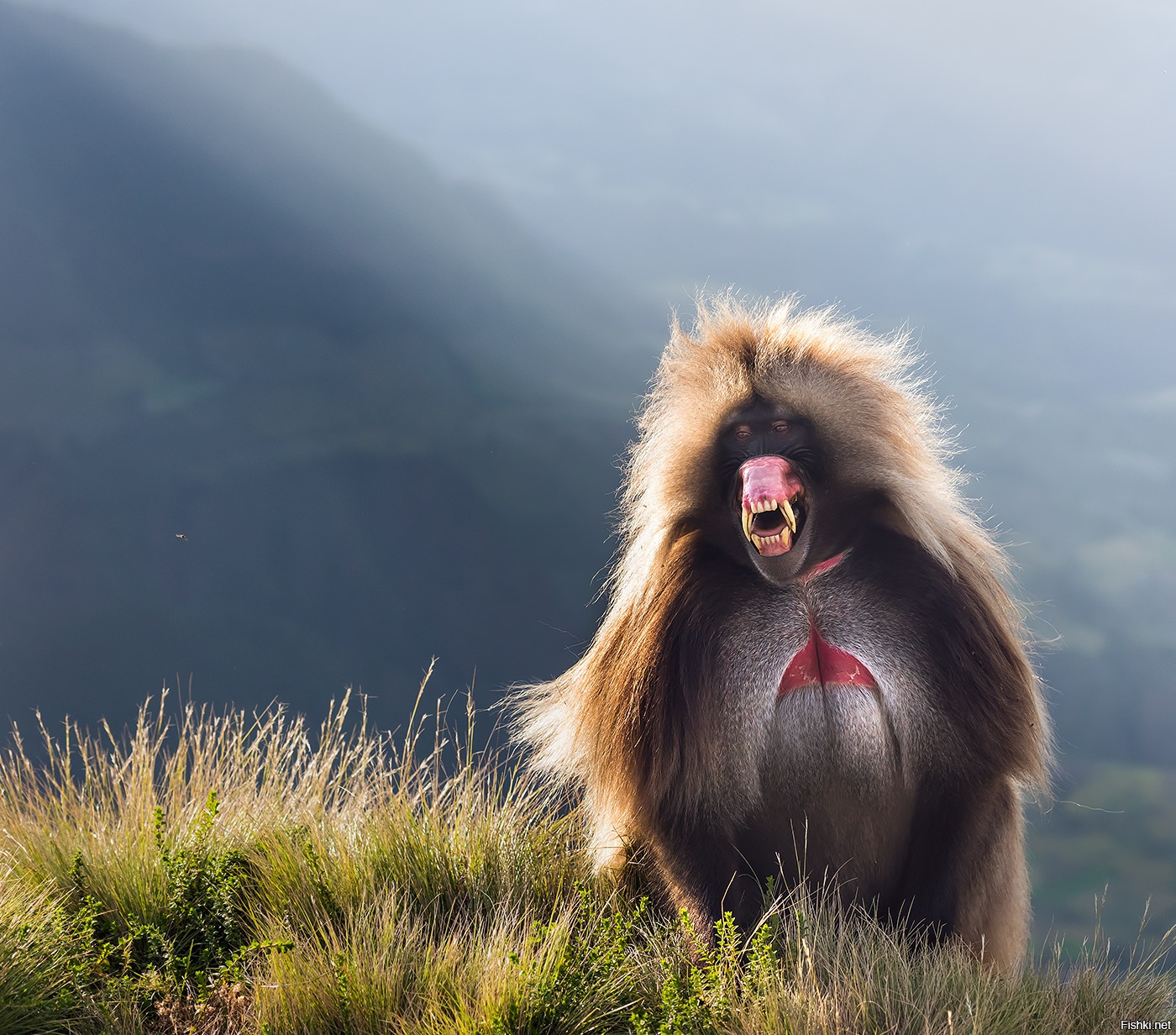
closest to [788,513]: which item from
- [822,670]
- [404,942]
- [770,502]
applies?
[770,502]

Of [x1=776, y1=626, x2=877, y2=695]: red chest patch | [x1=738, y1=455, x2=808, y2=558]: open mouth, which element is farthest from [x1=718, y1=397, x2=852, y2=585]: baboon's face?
[x1=776, y1=626, x2=877, y2=695]: red chest patch

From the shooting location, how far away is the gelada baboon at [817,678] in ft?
13.1

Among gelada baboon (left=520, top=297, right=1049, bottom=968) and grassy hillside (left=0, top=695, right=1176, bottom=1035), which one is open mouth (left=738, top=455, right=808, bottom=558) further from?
grassy hillside (left=0, top=695, right=1176, bottom=1035)

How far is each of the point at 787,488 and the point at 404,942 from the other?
2.23 m

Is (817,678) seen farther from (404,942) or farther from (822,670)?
(404,942)

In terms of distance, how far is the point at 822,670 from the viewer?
4059 millimetres

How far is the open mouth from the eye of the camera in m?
3.70

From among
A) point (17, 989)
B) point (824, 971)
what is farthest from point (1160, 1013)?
point (17, 989)

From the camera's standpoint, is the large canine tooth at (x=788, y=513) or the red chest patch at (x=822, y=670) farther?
the red chest patch at (x=822, y=670)

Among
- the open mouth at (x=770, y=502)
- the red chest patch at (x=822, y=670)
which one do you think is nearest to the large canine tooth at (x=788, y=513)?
the open mouth at (x=770, y=502)

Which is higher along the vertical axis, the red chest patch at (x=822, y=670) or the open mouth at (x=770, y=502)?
the open mouth at (x=770, y=502)

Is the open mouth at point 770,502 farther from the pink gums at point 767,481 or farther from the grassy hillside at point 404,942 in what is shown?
the grassy hillside at point 404,942

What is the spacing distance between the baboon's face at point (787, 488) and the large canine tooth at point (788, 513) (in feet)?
0.13

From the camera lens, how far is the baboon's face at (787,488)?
3.80m
